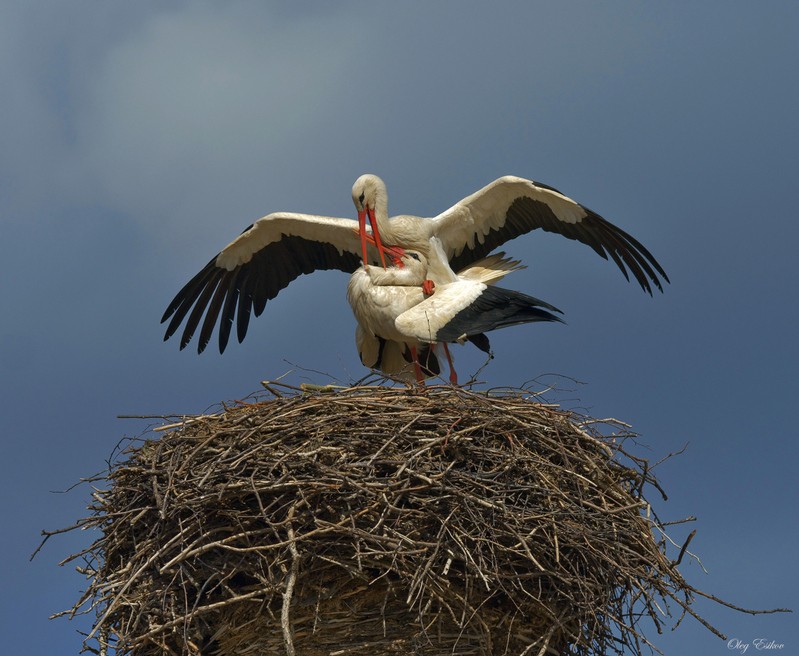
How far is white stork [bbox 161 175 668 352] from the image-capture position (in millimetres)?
8820

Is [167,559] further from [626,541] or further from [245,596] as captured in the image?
[626,541]

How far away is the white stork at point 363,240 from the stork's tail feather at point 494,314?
33.3 inches

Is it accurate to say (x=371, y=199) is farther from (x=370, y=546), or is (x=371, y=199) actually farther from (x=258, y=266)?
(x=370, y=546)

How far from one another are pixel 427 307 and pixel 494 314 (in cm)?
45

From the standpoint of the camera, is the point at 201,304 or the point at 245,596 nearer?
the point at 245,596

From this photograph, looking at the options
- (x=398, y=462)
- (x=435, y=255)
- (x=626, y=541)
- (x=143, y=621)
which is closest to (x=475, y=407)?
(x=398, y=462)

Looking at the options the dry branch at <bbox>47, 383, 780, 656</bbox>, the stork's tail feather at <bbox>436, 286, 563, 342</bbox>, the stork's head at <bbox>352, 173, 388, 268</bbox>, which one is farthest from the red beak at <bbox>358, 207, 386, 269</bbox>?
the dry branch at <bbox>47, 383, 780, 656</bbox>

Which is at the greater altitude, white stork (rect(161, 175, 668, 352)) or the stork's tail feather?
white stork (rect(161, 175, 668, 352))

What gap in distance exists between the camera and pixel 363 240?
8.78 metres

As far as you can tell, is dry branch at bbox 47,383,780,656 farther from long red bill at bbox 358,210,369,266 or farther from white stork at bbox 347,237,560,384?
long red bill at bbox 358,210,369,266

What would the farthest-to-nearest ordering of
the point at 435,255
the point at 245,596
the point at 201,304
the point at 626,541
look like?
the point at 201,304
the point at 435,255
the point at 626,541
the point at 245,596

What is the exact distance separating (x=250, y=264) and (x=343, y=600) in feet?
13.6

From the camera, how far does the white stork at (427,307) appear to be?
8.04 metres

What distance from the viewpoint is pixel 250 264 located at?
9641mm
